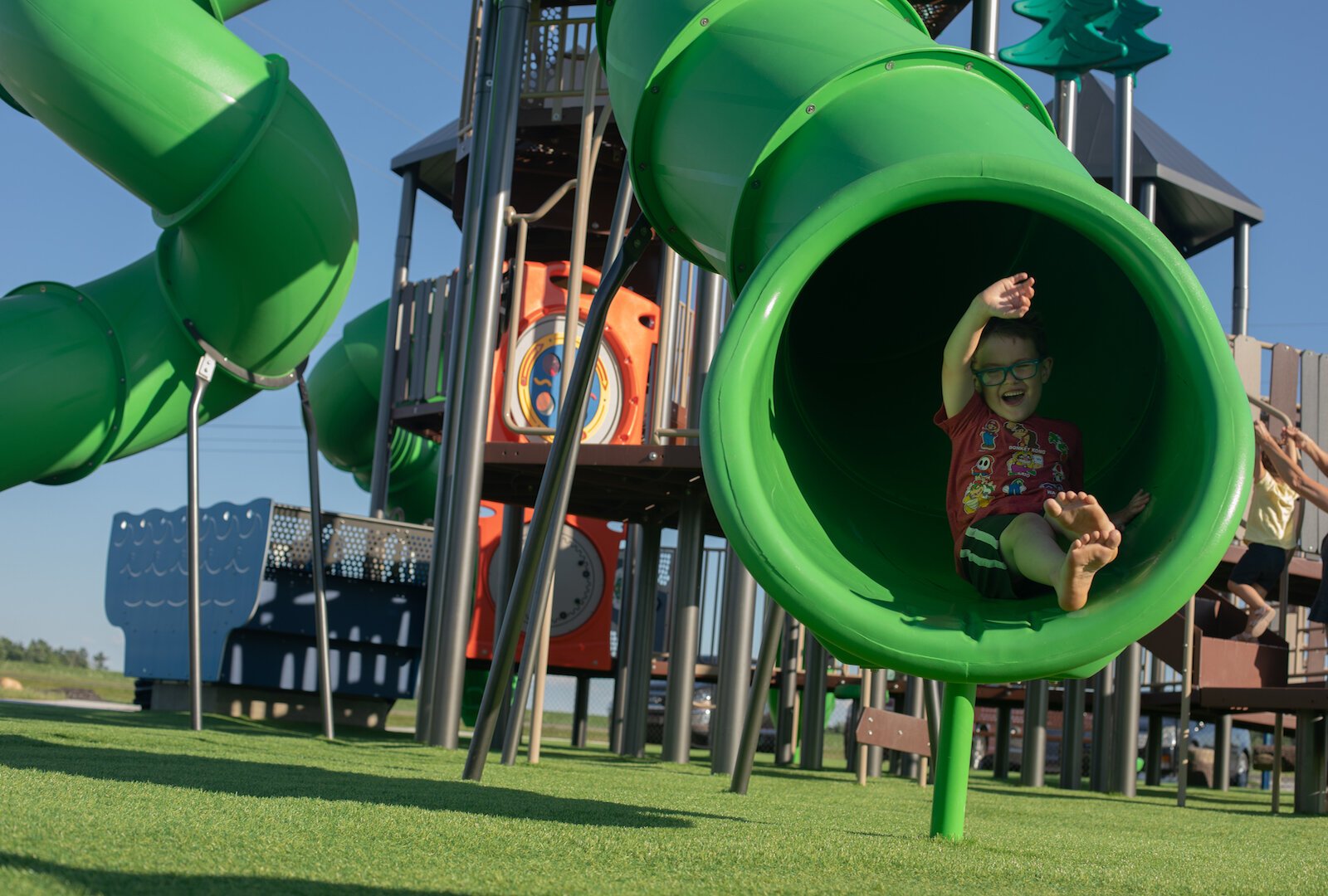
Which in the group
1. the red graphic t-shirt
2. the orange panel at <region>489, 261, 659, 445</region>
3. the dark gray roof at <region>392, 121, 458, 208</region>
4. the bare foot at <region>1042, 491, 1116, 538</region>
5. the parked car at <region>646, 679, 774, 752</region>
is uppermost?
the dark gray roof at <region>392, 121, 458, 208</region>

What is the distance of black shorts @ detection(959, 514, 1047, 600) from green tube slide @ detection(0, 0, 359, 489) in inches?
187

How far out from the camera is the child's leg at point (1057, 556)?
7.91 feet

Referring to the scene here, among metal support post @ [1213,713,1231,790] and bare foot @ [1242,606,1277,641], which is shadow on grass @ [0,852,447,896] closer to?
bare foot @ [1242,606,1277,641]

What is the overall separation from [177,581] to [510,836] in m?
8.14

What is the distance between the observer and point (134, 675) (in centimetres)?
1008

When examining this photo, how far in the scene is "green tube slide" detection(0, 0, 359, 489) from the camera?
6.00 m

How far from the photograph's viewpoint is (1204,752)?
14352 millimetres

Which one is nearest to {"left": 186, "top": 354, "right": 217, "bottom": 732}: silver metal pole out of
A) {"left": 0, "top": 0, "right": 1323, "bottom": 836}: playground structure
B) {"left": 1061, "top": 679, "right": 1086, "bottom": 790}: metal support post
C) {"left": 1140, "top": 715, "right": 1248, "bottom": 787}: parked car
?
{"left": 0, "top": 0, "right": 1323, "bottom": 836}: playground structure

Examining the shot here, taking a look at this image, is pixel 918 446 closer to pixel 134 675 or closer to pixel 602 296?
pixel 602 296

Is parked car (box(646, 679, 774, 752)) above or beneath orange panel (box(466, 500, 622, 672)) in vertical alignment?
beneath

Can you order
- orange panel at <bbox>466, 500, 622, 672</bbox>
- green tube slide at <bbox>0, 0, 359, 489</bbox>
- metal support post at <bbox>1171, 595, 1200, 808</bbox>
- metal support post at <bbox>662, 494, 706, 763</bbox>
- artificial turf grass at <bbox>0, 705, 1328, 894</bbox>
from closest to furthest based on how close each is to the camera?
artificial turf grass at <bbox>0, 705, 1328, 894</bbox> < green tube slide at <bbox>0, 0, 359, 489</bbox> < metal support post at <bbox>1171, 595, 1200, 808</bbox> < metal support post at <bbox>662, 494, 706, 763</bbox> < orange panel at <bbox>466, 500, 622, 672</bbox>

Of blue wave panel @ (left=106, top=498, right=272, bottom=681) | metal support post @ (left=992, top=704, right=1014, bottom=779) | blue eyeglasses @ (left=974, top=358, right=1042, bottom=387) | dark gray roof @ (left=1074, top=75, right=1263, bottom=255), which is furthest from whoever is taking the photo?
dark gray roof @ (left=1074, top=75, right=1263, bottom=255)

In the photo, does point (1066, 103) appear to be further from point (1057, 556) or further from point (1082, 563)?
point (1082, 563)

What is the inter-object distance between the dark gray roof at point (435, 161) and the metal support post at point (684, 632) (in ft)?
17.9
